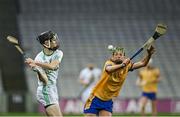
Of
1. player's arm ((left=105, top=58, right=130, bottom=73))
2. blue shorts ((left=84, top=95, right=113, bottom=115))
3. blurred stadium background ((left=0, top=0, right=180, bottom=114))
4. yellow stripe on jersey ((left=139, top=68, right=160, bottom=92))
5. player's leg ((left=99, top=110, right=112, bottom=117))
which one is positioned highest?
blurred stadium background ((left=0, top=0, right=180, bottom=114))

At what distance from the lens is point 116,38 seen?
32906mm

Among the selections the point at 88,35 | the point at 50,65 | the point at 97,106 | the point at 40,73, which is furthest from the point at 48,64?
the point at 88,35

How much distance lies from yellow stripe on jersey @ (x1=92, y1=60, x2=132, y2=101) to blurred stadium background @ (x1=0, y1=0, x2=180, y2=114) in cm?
1394

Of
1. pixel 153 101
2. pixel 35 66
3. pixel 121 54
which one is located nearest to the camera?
pixel 35 66

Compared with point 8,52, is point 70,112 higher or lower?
lower

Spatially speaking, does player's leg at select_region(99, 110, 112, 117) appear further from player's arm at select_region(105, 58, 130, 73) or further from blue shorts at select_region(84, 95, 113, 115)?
player's arm at select_region(105, 58, 130, 73)

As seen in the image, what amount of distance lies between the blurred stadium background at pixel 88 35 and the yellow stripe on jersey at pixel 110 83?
13938 millimetres

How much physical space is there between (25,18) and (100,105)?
20.2 metres

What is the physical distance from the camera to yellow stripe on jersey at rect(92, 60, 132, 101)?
13.1 meters

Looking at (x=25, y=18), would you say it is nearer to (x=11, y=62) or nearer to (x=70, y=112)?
(x=11, y=62)

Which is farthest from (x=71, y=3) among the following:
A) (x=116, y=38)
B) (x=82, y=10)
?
(x=116, y=38)

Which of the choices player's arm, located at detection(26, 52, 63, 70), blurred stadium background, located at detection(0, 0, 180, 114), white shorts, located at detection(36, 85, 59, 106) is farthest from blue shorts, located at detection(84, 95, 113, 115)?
blurred stadium background, located at detection(0, 0, 180, 114)

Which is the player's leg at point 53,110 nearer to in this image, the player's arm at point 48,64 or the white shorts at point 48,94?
the white shorts at point 48,94

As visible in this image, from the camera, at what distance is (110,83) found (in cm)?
1326
